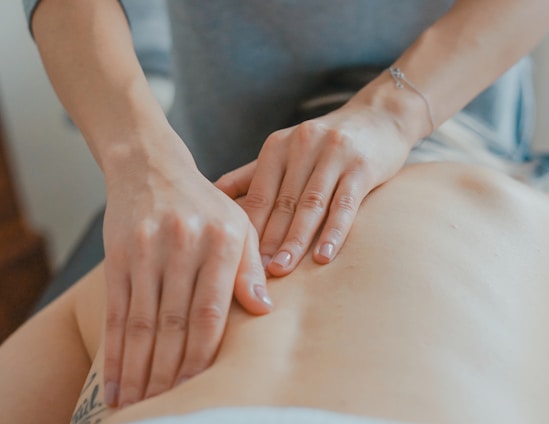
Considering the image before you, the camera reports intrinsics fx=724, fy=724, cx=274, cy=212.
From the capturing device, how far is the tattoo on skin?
661 mm

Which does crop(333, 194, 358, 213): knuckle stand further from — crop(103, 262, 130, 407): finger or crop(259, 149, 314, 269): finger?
crop(103, 262, 130, 407): finger

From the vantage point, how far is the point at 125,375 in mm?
658

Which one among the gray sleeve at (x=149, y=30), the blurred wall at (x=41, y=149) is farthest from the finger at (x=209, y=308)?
the blurred wall at (x=41, y=149)

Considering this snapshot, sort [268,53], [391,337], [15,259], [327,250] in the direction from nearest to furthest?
[391,337], [327,250], [268,53], [15,259]

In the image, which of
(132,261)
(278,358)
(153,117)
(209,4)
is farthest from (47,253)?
(278,358)

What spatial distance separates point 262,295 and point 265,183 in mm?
198

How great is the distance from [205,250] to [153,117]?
0.77 feet

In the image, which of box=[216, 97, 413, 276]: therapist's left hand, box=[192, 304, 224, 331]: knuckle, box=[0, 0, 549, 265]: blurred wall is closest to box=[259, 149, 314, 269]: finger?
box=[216, 97, 413, 276]: therapist's left hand

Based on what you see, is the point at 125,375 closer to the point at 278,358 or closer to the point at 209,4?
the point at 278,358

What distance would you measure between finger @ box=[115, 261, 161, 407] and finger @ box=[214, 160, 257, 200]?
19 cm

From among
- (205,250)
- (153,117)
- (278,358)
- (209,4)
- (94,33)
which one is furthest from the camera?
(209,4)

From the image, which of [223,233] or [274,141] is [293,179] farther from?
[223,233]

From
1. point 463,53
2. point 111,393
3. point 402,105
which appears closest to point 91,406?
point 111,393

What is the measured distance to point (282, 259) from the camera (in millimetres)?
733
